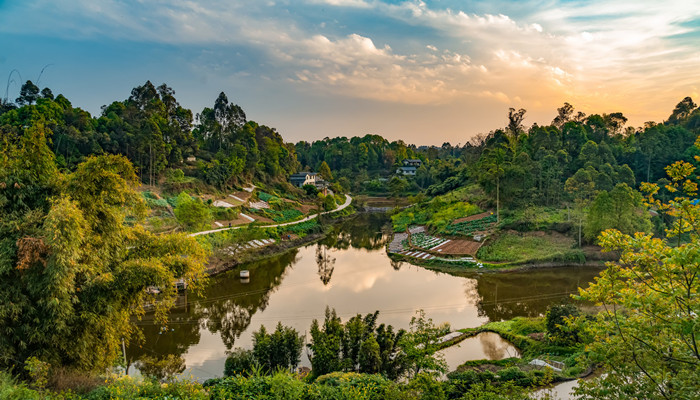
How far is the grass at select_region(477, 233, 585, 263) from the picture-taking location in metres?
25.8

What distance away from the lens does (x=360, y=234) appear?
41.2m

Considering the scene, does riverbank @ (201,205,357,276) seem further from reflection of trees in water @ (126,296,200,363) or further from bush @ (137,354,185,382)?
bush @ (137,354,185,382)

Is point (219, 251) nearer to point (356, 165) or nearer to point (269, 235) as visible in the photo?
point (269, 235)

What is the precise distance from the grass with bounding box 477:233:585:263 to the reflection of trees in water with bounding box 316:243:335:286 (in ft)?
35.7

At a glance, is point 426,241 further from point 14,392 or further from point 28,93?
point 28,93

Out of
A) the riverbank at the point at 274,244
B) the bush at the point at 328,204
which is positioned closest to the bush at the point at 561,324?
the riverbank at the point at 274,244

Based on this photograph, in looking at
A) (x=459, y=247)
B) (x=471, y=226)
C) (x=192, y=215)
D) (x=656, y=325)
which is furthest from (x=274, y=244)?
(x=656, y=325)

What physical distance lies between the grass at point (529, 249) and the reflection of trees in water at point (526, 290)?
1009mm

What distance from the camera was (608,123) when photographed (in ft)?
173

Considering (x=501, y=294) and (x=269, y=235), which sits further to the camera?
(x=269, y=235)

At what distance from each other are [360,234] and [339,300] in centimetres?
2106

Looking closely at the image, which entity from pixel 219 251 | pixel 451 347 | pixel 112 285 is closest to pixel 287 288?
pixel 219 251

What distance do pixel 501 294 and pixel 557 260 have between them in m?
7.24

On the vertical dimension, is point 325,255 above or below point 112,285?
below
